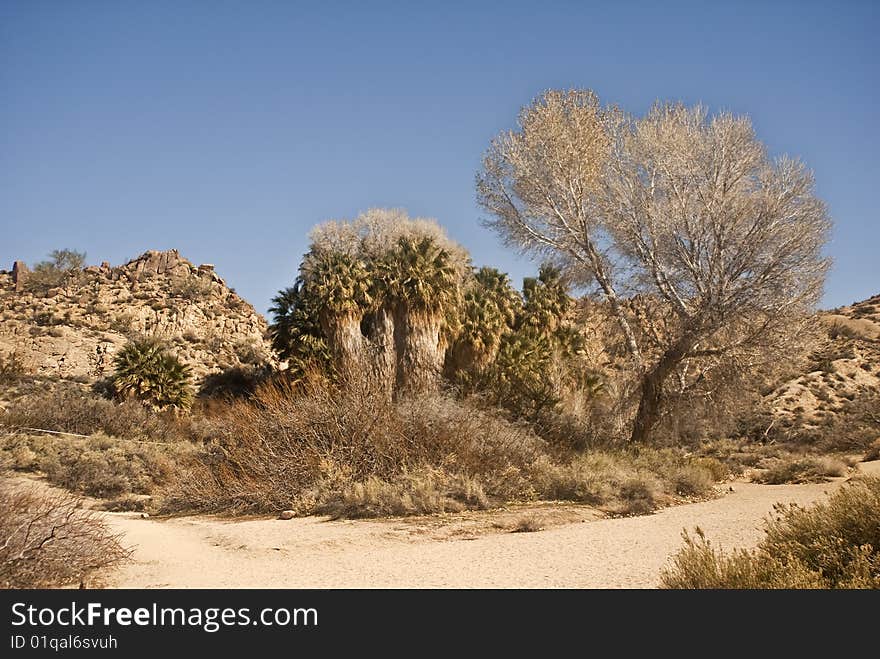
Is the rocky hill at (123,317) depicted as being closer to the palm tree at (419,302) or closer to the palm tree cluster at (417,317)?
the palm tree cluster at (417,317)

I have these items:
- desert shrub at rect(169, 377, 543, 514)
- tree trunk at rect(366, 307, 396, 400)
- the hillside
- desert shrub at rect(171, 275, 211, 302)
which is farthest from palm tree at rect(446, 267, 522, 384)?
desert shrub at rect(171, 275, 211, 302)

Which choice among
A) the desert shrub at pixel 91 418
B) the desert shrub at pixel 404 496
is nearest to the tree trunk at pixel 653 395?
the desert shrub at pixel 404 496

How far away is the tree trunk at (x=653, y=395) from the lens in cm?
1838

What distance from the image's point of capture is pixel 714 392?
18.6 metres

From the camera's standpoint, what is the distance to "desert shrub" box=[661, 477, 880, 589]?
5.15 m

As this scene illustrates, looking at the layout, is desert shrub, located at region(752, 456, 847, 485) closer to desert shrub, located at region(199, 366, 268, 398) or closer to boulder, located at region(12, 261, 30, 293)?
desert shrub, located at region(199, 366, 268, 398)

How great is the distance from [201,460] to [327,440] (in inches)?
145

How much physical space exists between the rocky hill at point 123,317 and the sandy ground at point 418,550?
1195 inches

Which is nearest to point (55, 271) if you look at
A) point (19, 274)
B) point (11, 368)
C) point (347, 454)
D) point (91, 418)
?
point (19, 274)

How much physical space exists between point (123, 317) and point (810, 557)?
1780 inches

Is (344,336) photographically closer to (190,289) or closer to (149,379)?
(149,379)

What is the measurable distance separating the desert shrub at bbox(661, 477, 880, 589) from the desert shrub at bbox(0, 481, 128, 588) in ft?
20.0
